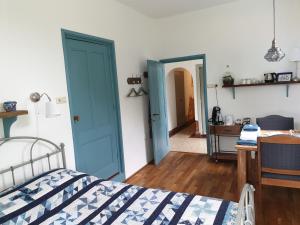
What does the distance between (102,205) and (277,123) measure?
2879mm

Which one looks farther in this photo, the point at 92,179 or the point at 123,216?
the point at 92,179

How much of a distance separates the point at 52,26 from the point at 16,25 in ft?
1.34

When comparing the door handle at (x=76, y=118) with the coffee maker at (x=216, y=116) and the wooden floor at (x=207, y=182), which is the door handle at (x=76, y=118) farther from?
the coffee maker at (x=216, y=116)

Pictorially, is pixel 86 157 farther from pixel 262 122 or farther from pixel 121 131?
pixel 262 122

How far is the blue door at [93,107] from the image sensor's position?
2715 millimetres

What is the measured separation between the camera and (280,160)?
87.4 inches

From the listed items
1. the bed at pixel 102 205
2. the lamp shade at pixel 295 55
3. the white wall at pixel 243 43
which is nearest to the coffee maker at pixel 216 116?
the white wall at pixel 243 43

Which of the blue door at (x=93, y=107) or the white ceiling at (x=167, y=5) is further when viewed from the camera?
the white ceiling at (x=167, y=5)

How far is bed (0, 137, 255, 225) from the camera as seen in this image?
1495 millimetres

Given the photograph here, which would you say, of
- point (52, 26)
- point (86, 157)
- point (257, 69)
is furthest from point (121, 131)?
point (257, 69)

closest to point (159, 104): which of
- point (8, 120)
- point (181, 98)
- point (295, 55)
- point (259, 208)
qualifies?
point (295, 55)

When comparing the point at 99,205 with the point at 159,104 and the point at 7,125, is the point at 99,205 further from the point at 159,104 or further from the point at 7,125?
the point at 159,104

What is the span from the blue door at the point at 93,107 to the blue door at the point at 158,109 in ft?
2.97

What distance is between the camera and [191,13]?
4.25 m
